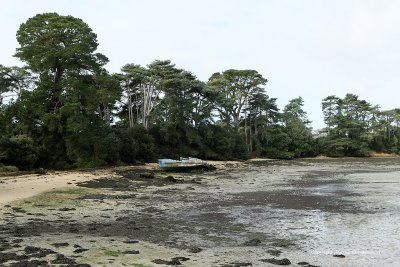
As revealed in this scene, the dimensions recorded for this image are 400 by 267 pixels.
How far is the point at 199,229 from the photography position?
10.8m

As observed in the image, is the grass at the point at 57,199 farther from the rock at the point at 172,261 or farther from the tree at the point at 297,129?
the tree at the point at 297,129

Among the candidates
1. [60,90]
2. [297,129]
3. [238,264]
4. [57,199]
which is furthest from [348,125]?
[238,264]

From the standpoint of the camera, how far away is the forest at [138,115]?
29.6 m

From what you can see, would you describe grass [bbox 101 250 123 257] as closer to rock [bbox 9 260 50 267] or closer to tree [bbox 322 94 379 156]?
rock [bbox 9 260 50 267]

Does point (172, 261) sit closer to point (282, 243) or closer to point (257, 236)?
point (282, 243)

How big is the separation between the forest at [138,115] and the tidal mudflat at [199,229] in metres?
9.30

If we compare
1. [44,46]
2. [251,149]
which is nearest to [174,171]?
[44,46]

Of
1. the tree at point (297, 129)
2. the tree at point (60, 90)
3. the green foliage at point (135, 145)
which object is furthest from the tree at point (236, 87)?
the tree at point (60, 90)

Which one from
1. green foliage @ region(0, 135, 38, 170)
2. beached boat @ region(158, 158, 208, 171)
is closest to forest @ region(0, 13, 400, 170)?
green foliage @ region(0, 135, 38, 170)

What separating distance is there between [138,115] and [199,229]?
Result: 4127 cm

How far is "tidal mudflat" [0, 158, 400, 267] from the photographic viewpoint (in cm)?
767

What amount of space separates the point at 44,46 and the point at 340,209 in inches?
948

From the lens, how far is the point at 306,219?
1245 centimetres

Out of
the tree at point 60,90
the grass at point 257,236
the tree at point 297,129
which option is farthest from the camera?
the tree at point 297,129
